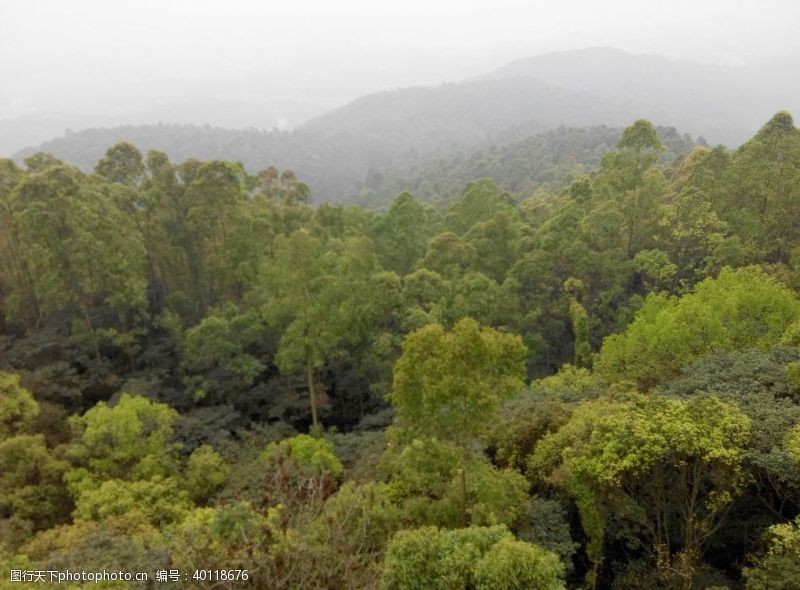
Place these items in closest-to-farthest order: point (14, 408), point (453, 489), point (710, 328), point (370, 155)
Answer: point (453, 489) → point (710, 328) → point (14, 408) → point (370, 155)

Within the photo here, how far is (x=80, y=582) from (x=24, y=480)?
7215 mm

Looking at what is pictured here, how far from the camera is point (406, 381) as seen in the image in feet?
30.3

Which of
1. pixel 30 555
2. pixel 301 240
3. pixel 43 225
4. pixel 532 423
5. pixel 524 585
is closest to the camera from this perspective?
pixel 524 585

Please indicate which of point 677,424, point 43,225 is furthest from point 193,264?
point 677,424

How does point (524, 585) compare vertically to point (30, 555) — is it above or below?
above

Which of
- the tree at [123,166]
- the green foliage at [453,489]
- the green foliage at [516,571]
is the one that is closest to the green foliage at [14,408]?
the tree at [123,166]

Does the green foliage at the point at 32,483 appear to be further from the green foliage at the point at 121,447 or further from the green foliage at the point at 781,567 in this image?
the green foliage at the point at 781,567

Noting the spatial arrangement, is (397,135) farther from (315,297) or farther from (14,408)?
(14,408)

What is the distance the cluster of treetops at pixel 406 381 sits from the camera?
8977mm

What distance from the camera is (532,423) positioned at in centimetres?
1282

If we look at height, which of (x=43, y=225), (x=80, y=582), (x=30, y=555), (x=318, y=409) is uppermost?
(x=43, y=225)

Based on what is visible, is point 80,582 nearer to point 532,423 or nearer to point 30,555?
point 30,555

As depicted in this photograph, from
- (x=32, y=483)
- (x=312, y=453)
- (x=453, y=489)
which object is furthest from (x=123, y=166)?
(x=453, y=489)

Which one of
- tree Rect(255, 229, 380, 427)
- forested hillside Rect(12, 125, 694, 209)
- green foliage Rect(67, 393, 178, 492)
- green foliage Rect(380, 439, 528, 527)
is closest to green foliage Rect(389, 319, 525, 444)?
green foliage Rect(380, 439, 528, 527)
